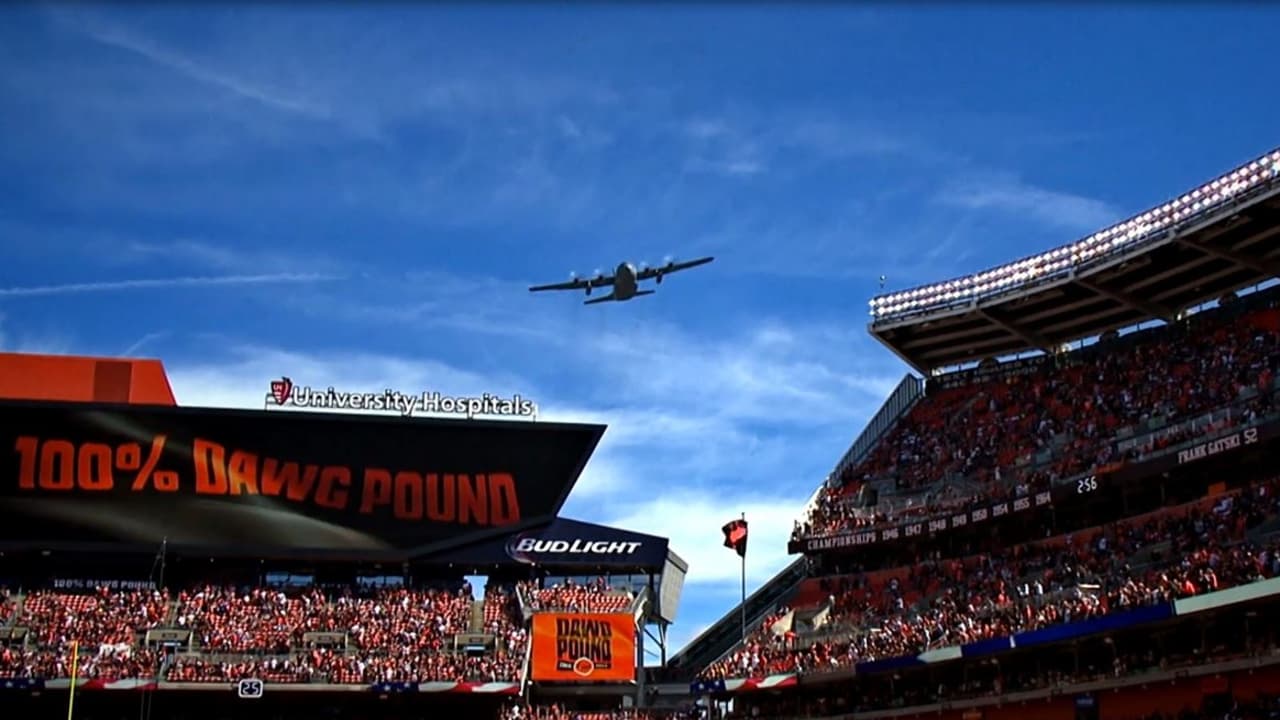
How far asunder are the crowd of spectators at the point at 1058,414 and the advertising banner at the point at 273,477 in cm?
1579

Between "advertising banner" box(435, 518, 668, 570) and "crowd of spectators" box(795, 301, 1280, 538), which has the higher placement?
"crowd of spectators" box(795, 301, 1280, 538)

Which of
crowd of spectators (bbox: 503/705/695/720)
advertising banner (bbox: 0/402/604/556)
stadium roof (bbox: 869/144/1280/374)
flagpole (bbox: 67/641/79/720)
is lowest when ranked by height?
crowd of spectators (bbox: 503/705/695/720)

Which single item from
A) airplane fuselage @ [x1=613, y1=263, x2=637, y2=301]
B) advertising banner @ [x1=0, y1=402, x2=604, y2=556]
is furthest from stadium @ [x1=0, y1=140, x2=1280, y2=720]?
airplane fuselage @ [x1=613, y1=263, x2=637, y2=301]

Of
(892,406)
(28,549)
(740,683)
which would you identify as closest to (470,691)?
(740,683)

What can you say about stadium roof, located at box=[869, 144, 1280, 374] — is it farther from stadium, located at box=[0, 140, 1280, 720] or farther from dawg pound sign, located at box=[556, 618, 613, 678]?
dawg pound sign, located at box=[556, 618, 613, 678]

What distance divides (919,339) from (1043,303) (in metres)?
8.87

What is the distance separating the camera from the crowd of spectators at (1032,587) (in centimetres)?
5134

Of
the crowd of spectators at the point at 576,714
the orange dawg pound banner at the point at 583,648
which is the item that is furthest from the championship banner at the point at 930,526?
the crowd of spectators at the point at 576,714

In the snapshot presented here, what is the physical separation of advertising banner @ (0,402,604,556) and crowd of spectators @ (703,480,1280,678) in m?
14.9

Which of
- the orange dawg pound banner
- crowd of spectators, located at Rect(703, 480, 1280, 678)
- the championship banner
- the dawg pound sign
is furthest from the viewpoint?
the dawg pound sign

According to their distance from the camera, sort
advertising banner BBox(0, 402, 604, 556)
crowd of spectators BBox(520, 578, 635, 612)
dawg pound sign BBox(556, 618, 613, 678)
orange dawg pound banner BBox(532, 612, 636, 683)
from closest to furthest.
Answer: orange dawg pound banner BBox(532, 612, 636, 683) → dawg pound sign BBox(556, 618, 613, 678) → crowd of spectators BBox(520, 578, 635, 612) → advertising banner BBox(0, 402, 604, 556)

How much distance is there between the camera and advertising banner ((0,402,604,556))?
73.2 m

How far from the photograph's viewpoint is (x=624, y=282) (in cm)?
6144

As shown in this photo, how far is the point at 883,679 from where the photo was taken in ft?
214
